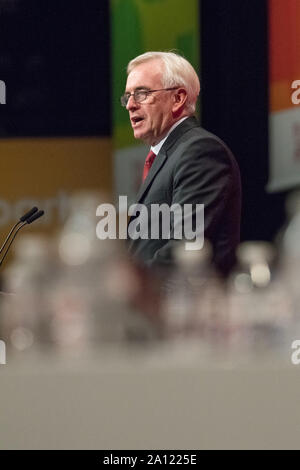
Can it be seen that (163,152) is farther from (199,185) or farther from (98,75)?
(98,75)

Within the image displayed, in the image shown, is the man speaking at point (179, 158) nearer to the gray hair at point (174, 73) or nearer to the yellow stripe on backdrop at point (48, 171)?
the gray hair at point (174, 73)

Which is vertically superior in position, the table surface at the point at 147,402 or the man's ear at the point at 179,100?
the man's ear at the point at 179,100

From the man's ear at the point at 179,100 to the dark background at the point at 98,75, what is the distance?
97 cm

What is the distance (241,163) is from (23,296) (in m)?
2.01

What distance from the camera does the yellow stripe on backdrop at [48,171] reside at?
2.78 m

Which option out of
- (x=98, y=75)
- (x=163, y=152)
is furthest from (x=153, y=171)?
(x=98, y=75)

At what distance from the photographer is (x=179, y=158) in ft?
5.92

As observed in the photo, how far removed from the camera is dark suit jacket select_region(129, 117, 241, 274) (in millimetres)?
1616

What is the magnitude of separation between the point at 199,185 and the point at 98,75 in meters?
1.41

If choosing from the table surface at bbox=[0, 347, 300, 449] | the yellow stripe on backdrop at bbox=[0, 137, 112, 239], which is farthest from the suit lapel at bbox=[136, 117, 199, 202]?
the table surface at bbox=[0, 347, 300, 449]

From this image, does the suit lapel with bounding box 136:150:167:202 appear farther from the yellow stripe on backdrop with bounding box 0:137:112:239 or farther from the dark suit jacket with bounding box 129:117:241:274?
the yellow stripe on backdrop with bounding box 0:137:112:239

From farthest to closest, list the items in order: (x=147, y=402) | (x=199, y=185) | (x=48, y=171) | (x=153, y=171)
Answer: (x=48, y=171) → (x=153, y=171) → (x=199, y=185) → (x=147, y=402)

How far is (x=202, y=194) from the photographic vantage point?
1691 millimetres

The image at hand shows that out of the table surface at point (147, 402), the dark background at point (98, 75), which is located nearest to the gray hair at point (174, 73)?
the dark background at point (98, 75)
